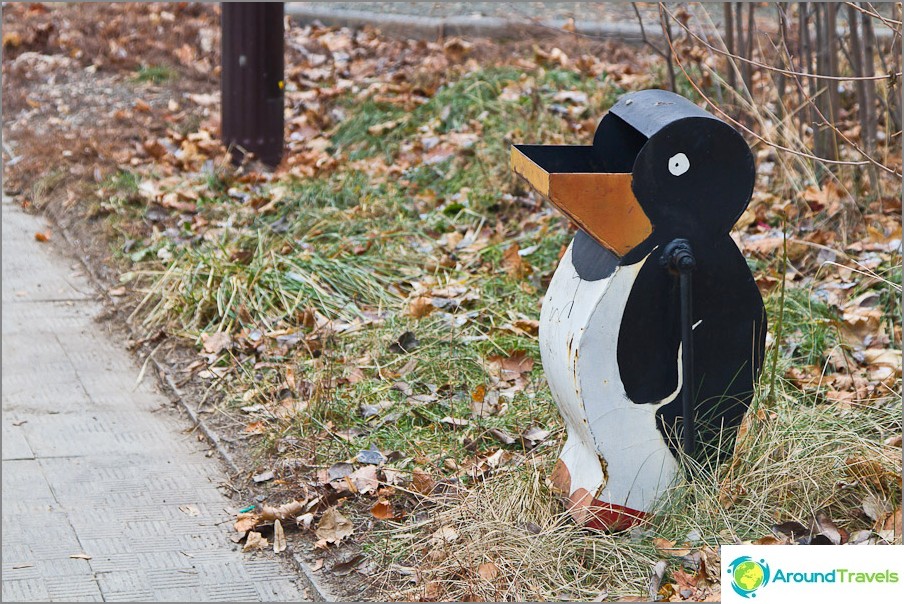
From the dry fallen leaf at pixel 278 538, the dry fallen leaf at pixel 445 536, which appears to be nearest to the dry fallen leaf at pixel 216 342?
the dry fallen leaf at pixel 278 538

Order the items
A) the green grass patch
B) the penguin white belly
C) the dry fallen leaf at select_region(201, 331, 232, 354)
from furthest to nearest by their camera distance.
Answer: the green grass patch < the dry fallen leaf at select_region(201, 331, 232, 354) < the penguin white belly

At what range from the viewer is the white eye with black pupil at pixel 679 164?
3.23 m

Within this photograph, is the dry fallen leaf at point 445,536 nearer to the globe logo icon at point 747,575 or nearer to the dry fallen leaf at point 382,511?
the dry fallen leaf at point 382,511

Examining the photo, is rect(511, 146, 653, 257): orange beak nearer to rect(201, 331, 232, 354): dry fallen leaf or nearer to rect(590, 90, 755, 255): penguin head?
rect(590, 90, 755, 255): penguin head

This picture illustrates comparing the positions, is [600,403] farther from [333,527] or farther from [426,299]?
[426,299]

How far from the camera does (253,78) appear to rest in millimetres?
7703

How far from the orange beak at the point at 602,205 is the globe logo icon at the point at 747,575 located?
38.7 inches

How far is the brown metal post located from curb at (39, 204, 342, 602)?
4.59 feet

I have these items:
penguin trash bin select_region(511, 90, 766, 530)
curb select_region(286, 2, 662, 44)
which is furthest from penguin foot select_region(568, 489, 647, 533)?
curb select_region(286, 2, 662, 44)

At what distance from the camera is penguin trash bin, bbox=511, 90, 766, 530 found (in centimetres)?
323

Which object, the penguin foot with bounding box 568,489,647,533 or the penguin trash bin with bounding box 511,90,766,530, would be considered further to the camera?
the penguin foot with bounding box 568,489,647,533

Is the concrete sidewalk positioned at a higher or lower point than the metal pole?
lower

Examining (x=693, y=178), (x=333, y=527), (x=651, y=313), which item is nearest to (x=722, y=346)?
(x=651, y=313)

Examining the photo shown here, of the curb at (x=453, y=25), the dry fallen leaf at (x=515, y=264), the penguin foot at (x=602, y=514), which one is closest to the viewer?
the penguin foot at (x=602, y=514)
